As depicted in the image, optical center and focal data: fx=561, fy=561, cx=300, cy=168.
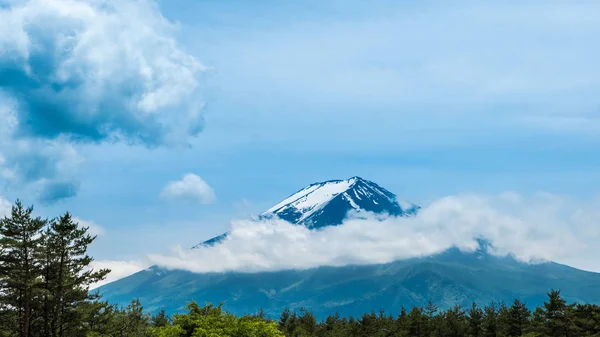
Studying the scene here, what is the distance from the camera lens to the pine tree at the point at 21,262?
48463 millimetres

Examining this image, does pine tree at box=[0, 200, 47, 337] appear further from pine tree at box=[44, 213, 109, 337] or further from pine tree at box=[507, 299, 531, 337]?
pine tree at box=[507, 299, 531, 337]

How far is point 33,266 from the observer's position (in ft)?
168

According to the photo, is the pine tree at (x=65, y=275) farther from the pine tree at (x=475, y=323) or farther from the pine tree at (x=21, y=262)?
the pine tree at (x=475, y=323)

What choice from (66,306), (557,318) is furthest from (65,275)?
(557,318)

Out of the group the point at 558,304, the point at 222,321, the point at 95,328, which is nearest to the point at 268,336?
the point at 222,321

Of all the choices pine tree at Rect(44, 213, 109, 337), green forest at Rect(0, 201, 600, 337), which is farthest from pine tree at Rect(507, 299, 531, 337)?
pine tree at Rect(44, 213, 109, 337)

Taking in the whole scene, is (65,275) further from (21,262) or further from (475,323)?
(475,323)

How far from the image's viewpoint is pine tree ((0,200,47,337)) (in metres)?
48.5

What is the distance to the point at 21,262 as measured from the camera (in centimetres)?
4988

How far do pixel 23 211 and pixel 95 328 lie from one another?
25.4m

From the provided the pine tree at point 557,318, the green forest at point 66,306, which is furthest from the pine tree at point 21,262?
the pine tree at point 557,318

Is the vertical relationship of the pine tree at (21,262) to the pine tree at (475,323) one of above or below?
above

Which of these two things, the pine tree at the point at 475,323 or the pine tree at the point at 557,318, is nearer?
the pine tree at the point at 557,318

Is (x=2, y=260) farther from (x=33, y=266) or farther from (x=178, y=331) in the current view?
(x=178, y=331)
